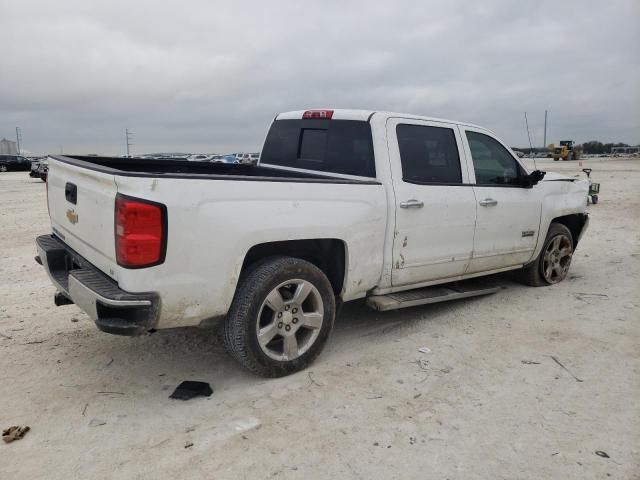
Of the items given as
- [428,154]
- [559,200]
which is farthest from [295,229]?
[559,200]

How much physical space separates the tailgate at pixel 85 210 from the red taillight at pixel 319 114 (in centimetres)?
212

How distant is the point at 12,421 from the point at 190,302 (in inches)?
50.9

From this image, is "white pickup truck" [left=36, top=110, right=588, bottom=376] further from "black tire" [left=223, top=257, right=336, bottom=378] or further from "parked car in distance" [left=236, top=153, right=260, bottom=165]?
"parked car in distance" [left=236, top=153, right=260, bottom=165]

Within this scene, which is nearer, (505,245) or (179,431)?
(179,431)

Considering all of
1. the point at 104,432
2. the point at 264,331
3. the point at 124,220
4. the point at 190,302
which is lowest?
the point at 104,432

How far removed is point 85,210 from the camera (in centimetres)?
334

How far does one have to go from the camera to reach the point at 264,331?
345 centimetres

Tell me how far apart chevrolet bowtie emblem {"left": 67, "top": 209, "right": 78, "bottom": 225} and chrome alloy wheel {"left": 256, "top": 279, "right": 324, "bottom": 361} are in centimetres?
145

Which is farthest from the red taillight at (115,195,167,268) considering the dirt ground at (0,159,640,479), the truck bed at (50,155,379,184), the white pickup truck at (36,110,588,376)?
the truck bed at (50,155,379,184)

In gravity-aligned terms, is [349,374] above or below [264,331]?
below

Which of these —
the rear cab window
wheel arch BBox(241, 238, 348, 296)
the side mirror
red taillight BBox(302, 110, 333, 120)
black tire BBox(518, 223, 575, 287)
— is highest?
red taillight BBox(302, 110, 333, 120)

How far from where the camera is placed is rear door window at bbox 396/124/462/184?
432 cm

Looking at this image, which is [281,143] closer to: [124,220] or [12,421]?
[124,220]

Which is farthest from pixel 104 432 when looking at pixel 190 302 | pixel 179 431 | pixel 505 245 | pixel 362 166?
pixel 505 245
